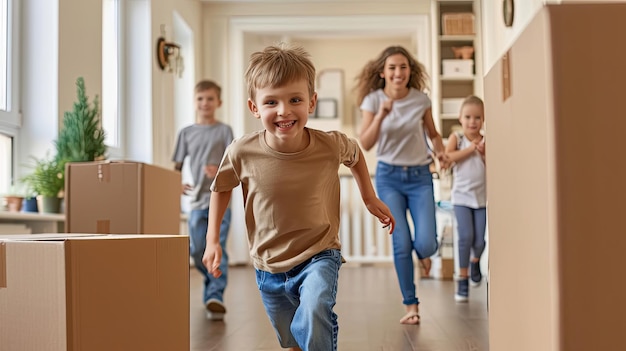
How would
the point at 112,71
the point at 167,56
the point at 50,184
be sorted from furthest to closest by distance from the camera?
the point at 167,56, the point at 112,71, the point at 50,184

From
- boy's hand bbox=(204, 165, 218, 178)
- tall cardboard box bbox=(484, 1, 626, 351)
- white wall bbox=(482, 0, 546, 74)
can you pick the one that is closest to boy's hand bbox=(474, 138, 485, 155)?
white wall bbox=(482, 0, 546, 74)

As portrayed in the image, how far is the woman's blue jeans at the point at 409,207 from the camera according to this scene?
3202mm

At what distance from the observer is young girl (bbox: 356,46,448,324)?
3.21 metres

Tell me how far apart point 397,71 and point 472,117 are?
115cm

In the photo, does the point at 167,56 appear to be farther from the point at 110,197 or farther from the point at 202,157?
the point at 110,197

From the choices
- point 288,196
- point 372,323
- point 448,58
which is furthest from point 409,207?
point 448,58

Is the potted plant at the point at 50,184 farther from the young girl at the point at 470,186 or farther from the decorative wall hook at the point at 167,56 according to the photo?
the decorative wall hook at the point at 167,56

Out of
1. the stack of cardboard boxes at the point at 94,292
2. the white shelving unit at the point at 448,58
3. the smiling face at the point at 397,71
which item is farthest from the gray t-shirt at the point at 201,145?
the white shelving unit at the point at 448,58

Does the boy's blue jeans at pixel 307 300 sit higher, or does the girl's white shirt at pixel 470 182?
the girl's white shirt at pixel 470 182

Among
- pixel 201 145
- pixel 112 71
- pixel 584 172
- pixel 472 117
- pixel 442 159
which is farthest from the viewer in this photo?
pixel 112 71

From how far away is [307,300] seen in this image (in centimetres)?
174

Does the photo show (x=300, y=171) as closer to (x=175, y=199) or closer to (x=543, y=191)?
(x=543, y=191)

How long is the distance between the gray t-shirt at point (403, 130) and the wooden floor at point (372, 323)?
66 cm

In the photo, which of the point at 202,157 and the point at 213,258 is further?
the point at 202,157
